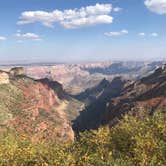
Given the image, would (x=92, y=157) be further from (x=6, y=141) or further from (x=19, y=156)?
(x=6, y=141)

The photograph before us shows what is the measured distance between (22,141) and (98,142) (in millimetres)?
14278

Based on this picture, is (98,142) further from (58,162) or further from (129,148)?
(58,162)

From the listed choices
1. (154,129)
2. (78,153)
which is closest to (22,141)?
(78,153)

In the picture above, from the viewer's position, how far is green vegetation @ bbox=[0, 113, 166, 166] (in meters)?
52.8

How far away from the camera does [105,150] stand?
6331cm

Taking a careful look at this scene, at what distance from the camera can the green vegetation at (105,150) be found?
52750 millimetres

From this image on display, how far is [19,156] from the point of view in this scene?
2312 inches

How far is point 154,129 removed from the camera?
227ft

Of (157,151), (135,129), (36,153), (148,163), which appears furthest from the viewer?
(135,129)

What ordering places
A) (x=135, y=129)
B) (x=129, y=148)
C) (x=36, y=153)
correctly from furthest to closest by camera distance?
(x=135, y=129) < (x=129, y=148) < (x=36, y=153)

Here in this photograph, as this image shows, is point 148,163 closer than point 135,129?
Yes

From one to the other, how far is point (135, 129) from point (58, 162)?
2426 centimetres

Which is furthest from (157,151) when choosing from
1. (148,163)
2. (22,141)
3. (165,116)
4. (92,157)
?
(22,141)

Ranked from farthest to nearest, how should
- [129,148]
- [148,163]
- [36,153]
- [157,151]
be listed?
[129,148] < [36,153] < [157,151] < [148,163]
